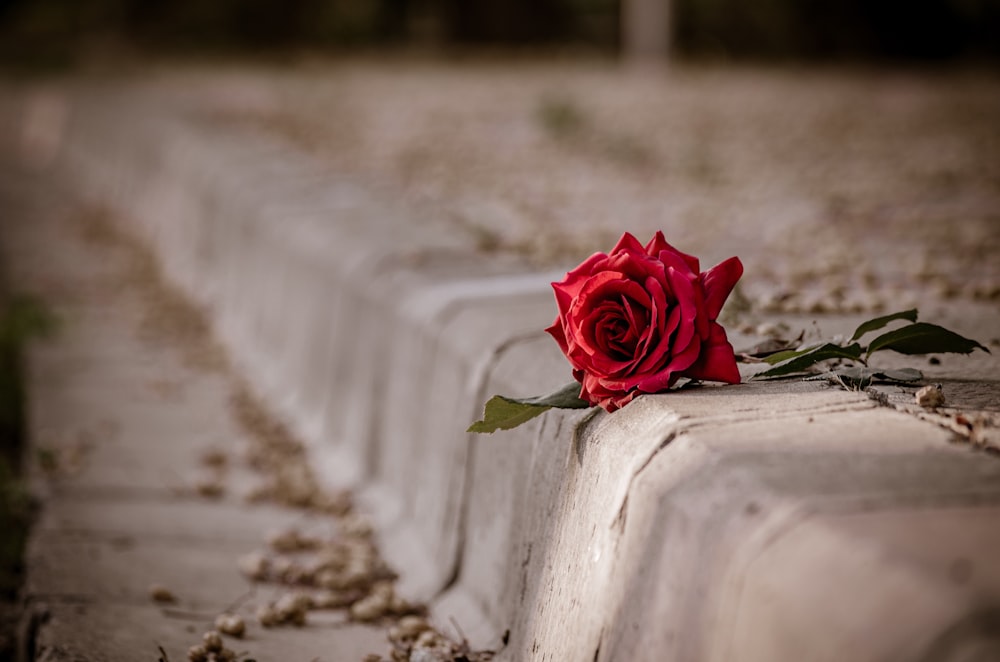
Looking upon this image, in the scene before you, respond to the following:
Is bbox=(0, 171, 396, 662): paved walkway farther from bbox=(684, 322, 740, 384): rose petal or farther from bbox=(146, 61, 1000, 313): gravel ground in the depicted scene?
bbox=(146, 61, 1000, 313): gravel ground

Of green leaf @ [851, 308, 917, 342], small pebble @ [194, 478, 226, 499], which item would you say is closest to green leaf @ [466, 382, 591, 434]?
green leaf @ [851, 308, 917, 342]

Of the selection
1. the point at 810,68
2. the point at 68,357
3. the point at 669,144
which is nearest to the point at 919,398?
the point at 68,357

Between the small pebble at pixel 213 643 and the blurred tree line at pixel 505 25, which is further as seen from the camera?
the blurred tree line at pixel 505 25

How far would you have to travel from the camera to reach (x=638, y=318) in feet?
5.03

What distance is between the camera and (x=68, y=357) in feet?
13.6

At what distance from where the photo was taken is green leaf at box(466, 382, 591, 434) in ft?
5.49

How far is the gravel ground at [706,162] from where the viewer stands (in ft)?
10.8

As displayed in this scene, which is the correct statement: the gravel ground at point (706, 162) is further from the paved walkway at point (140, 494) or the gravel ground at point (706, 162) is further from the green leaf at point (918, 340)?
the paved walkway at point (140, 494)

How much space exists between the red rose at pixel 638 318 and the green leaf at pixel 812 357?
0.14m

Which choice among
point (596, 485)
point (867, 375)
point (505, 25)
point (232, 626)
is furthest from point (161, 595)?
point (505, 25)

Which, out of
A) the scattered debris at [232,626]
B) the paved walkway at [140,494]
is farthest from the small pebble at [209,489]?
the scattered debris at [232,626]

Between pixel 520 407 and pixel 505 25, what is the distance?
14.6 metres

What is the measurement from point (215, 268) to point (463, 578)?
301 cm

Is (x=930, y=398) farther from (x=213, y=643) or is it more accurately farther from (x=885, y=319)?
(x=213, y=643)
